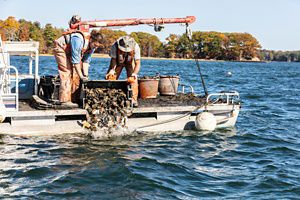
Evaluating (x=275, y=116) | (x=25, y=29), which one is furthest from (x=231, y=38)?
(x=275, y=116)

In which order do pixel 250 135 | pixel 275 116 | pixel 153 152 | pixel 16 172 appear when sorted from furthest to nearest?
pixel 275 116
pixel 250 135
pixel 153 152
pixel 16 172

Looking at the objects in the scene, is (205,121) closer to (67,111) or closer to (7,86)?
(67,111)

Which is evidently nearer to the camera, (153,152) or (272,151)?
(153,152)

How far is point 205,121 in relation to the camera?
42.8 ft

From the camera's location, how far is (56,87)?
12727 mm

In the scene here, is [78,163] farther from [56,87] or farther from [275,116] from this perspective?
[275,116]

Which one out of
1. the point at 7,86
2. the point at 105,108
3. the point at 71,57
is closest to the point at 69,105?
the point at 105,108

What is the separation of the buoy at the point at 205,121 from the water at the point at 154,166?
9.9 inches

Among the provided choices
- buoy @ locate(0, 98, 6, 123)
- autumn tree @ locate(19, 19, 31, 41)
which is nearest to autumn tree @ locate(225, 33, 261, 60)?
autumn tree @ locate(19, 19, 31, 41)

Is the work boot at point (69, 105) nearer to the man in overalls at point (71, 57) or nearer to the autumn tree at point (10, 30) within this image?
the man in overalls at point (71, 57)

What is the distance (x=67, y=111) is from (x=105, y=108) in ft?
3.28

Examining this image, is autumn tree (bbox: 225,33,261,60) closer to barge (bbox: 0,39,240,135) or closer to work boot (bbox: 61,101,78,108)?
barge (bbox: 0,39,240,135)

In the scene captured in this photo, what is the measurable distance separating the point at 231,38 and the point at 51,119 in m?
191

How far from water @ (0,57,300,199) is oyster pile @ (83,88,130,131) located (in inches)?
16.0
